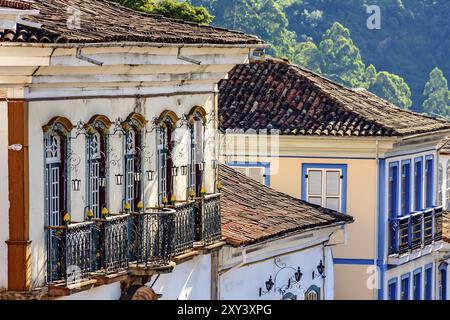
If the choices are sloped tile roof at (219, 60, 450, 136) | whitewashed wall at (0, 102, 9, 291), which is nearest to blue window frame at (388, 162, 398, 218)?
sloped tile roof at (219, 60, 450, 136)

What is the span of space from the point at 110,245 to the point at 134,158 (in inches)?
72.3

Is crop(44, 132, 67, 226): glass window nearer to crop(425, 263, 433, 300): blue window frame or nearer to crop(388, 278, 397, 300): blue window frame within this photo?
crop(388, 278, 397, 300): blue window frame

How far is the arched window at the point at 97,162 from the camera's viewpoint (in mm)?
25031

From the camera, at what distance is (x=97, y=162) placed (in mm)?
25344

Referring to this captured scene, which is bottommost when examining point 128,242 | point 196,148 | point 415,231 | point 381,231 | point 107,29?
point 415,231

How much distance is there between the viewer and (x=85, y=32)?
2361 centimetres

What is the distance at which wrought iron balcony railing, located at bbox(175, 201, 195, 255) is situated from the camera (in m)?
27.8

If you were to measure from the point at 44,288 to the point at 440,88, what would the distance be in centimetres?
11926

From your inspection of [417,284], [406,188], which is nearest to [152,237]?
[406,188]

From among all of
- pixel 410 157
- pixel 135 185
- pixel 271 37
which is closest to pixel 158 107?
pixel 135 185

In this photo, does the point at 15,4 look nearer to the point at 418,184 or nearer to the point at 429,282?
the point at 418,184

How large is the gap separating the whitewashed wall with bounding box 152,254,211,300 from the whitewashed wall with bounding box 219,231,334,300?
1.80 ft
